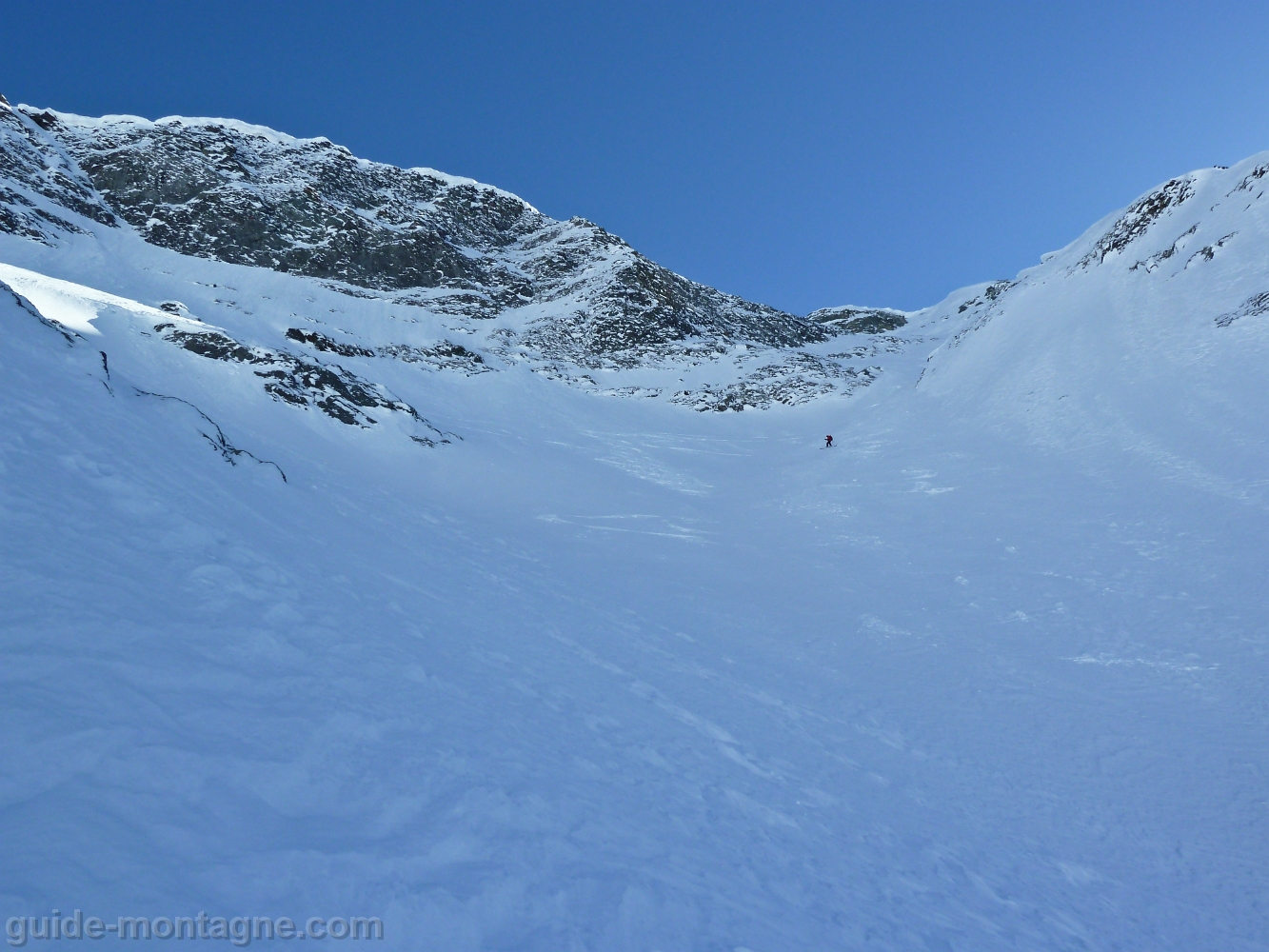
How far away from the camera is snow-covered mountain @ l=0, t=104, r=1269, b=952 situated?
358 centimetres

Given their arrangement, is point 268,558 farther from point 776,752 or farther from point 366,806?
point 776,752

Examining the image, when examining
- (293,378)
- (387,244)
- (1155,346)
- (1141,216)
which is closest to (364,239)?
(387,244)

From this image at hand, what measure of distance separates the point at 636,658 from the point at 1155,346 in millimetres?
24086

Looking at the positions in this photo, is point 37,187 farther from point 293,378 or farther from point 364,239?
point 293,378

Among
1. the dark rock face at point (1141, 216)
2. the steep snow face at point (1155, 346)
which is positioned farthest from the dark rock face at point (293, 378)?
the dark rock face at point (1141, 216)

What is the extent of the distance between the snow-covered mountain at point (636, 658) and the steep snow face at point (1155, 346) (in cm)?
21

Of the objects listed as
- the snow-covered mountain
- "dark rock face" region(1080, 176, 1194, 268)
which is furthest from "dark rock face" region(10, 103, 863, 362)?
the snow-covered mountain

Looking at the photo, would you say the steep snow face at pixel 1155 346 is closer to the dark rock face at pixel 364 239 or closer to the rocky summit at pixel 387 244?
the rocky summit at pixel 387 244

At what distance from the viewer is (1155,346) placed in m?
21.4

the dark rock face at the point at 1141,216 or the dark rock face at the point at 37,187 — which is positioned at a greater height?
the dark rock face at the point at 1141,216

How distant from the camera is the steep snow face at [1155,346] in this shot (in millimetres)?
15501

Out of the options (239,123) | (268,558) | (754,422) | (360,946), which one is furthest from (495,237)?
(360,946)

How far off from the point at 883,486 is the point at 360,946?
18738mm

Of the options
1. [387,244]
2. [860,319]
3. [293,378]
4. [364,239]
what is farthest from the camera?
[860,319]
